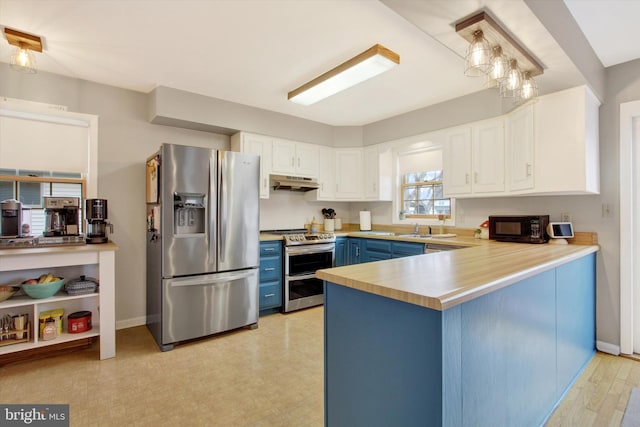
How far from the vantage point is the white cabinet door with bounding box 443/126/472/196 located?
11.4 feet

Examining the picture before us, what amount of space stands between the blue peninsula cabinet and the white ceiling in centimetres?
137

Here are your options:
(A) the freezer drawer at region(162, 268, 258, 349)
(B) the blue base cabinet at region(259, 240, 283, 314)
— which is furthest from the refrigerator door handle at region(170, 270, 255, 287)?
(B) the blue base cabinet at region(259, 240, 283, 314)

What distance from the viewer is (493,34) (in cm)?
166

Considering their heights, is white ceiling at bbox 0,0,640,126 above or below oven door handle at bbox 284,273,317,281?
above

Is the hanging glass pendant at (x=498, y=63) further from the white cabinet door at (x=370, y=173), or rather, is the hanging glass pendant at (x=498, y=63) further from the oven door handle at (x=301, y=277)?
the oven door handle at (x=301, y=277)

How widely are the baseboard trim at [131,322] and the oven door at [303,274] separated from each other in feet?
5.18

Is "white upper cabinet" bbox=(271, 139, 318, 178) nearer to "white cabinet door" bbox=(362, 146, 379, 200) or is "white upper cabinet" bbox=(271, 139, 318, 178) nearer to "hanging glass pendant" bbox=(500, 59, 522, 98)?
"white cabinet door" bbox=(362, 146, 379, 200)

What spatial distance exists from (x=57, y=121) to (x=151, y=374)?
2.56 meters

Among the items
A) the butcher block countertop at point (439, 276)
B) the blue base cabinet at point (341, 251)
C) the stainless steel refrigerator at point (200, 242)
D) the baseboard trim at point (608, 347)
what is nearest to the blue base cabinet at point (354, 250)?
the blue base cabinet at point (341, 251)

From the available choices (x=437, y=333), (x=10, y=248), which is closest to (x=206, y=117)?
(x=10, y=248)

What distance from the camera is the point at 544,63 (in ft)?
6.90

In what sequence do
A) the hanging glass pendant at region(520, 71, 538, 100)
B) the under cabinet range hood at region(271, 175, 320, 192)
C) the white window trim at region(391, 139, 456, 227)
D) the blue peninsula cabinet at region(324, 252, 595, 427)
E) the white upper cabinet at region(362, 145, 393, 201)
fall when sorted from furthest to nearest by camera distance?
the white upper cabinet at region(362, 145, 393, 201)
the under cabinet range hood at region(271, 175, 320, 192)
the white window trim at region(391, 139, 456, 227)
the hanging glass pendant at region(520, 71, 538, 100)
the blue peninsula cabinet at region(324, 252, 595, 427)

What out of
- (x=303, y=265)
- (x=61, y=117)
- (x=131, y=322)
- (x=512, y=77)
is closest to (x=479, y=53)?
(x=512, y=77)

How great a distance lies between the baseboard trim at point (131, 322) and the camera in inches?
129
